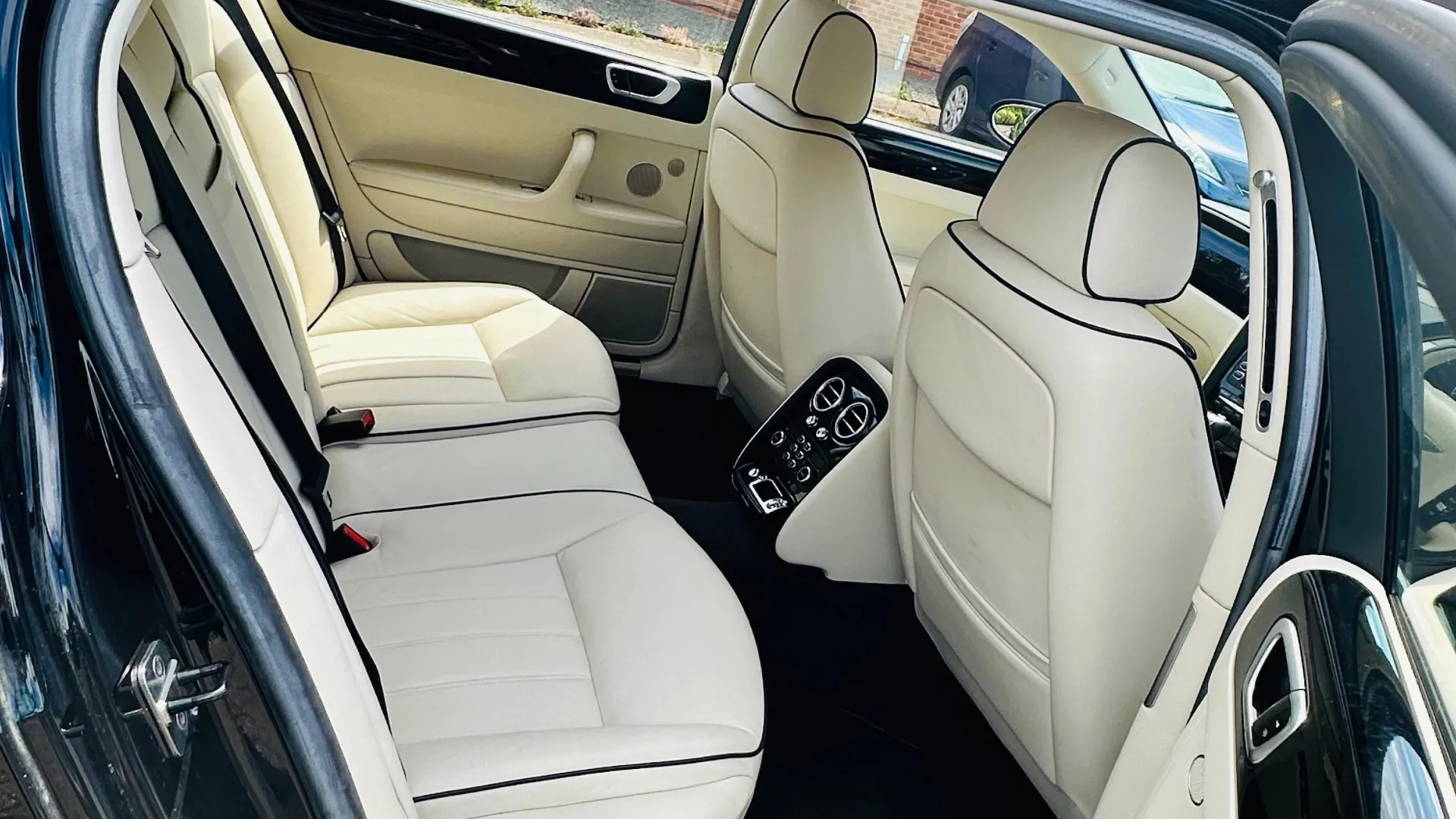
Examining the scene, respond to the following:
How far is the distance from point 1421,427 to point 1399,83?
0.40 m

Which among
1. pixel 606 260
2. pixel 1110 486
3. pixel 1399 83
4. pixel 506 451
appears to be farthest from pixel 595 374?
pixel 1399 83

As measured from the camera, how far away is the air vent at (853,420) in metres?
2.06

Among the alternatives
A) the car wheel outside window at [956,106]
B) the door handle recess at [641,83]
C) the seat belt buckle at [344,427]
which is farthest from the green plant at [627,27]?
the seat belt buckle at [344,427]

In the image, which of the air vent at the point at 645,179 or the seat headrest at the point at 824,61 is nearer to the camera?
the seat headrest at the point at 824,61

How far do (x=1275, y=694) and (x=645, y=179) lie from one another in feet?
6.87

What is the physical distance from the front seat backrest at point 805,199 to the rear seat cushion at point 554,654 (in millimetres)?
590

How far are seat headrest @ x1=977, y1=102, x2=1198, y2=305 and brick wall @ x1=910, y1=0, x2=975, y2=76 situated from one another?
4.43 ft

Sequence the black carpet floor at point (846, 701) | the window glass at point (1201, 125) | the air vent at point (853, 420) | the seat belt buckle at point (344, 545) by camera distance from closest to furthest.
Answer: the seat belt buckle at point (344, 545) < the black carpet floor at point (846, 701) < the air vent at point (853, 420) < the window glass at point (1201, 125)

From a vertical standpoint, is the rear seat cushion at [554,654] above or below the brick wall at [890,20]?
below

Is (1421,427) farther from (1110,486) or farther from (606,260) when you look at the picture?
(606,260)

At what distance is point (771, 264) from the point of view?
2.13 meters

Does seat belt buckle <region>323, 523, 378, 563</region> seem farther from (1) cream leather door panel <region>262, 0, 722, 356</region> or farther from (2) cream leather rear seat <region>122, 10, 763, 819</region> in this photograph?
(1) cream leather door panel <region>262, 0, 722, 356</region>

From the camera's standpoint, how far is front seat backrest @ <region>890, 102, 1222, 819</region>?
4.12ft

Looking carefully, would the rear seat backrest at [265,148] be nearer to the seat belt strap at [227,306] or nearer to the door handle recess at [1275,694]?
the seat belt strap at [227,306]
